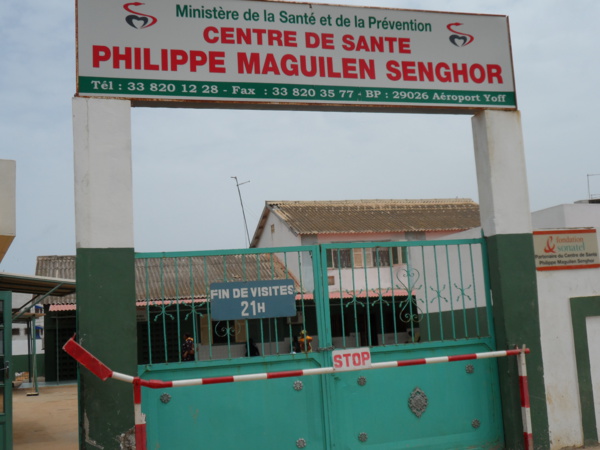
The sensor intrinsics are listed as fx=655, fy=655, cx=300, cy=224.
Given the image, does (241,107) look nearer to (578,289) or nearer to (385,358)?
(385,358)

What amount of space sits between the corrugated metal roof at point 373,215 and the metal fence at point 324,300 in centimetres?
159

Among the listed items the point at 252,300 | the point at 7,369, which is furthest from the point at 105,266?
the point at 7,369

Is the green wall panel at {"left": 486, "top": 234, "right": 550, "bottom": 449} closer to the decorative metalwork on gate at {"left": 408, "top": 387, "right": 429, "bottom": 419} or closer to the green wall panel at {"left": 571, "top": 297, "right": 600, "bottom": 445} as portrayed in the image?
the green wall panel at {"left": 571, "top": 297, "right": 600, "bottom": 445}

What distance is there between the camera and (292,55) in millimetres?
7230

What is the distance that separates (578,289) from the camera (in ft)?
26.1

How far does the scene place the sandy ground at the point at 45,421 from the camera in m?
10.6

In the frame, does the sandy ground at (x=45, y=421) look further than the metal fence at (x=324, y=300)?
Yes

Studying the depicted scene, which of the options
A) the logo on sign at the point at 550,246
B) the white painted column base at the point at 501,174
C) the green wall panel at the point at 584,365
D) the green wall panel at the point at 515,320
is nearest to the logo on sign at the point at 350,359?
the green wall panel at the point at 515,320

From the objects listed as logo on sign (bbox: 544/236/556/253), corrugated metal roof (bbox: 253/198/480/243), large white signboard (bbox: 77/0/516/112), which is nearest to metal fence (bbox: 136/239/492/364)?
logo on sign (bbox: 544/236/556/253)

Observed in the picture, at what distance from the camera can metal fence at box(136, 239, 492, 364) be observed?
22.6ft

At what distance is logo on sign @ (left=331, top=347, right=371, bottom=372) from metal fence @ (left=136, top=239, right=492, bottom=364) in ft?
1.01

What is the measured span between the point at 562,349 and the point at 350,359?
2964 millimetres

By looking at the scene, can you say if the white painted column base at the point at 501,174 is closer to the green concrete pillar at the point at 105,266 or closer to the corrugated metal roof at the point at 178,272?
the green concrete pillar at the point at 105,266

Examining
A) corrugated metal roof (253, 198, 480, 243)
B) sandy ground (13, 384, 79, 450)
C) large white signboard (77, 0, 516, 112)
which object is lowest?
sandy ground (13, 384, 79, 450)
